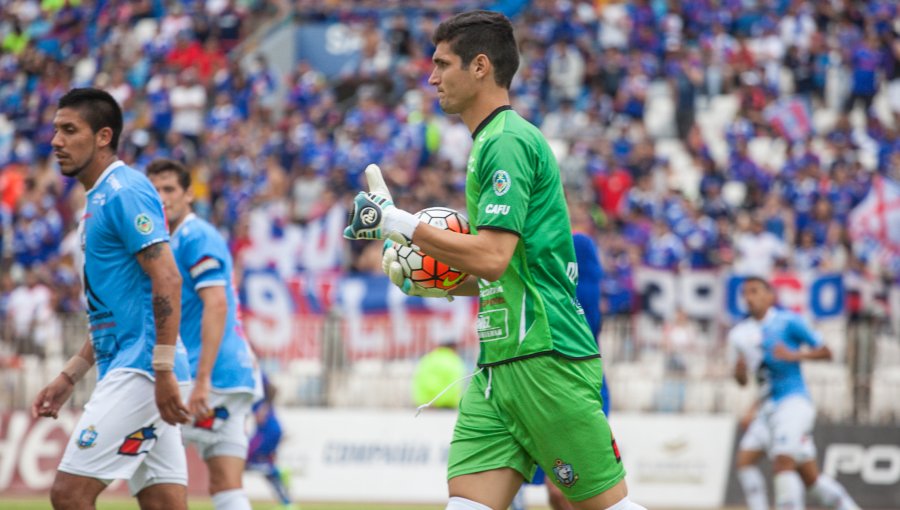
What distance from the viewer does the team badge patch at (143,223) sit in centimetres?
696

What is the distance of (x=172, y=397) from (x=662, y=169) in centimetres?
1635

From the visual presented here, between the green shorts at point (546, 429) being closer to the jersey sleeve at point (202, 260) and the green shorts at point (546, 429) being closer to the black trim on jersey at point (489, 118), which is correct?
the black trim on jersey at point (489, 118)

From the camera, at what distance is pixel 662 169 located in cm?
2228

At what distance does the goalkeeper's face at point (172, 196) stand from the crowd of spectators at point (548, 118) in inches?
384

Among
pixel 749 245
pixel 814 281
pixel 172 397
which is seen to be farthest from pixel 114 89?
pixel 172 397

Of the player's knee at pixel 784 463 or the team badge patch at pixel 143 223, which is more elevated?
the team badge patch at pixel 143 223

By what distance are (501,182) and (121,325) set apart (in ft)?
7.87

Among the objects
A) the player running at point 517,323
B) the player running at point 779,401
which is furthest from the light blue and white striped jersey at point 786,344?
the player running at point 517,323

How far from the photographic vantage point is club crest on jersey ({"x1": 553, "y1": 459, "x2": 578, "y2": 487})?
589 cm

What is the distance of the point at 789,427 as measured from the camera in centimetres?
1229

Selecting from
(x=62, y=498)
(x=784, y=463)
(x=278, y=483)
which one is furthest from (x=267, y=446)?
(x=62, y=498)

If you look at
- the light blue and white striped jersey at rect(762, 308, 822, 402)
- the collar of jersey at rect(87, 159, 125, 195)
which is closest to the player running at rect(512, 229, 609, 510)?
the collar of jersey at rect(87, 159, 125, 195)

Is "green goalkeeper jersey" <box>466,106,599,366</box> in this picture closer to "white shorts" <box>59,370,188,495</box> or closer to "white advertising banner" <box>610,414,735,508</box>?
"white shorts" <box>59,370,188,495</box>

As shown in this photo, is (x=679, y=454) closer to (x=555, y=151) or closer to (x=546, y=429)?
(x=555, y=151)
